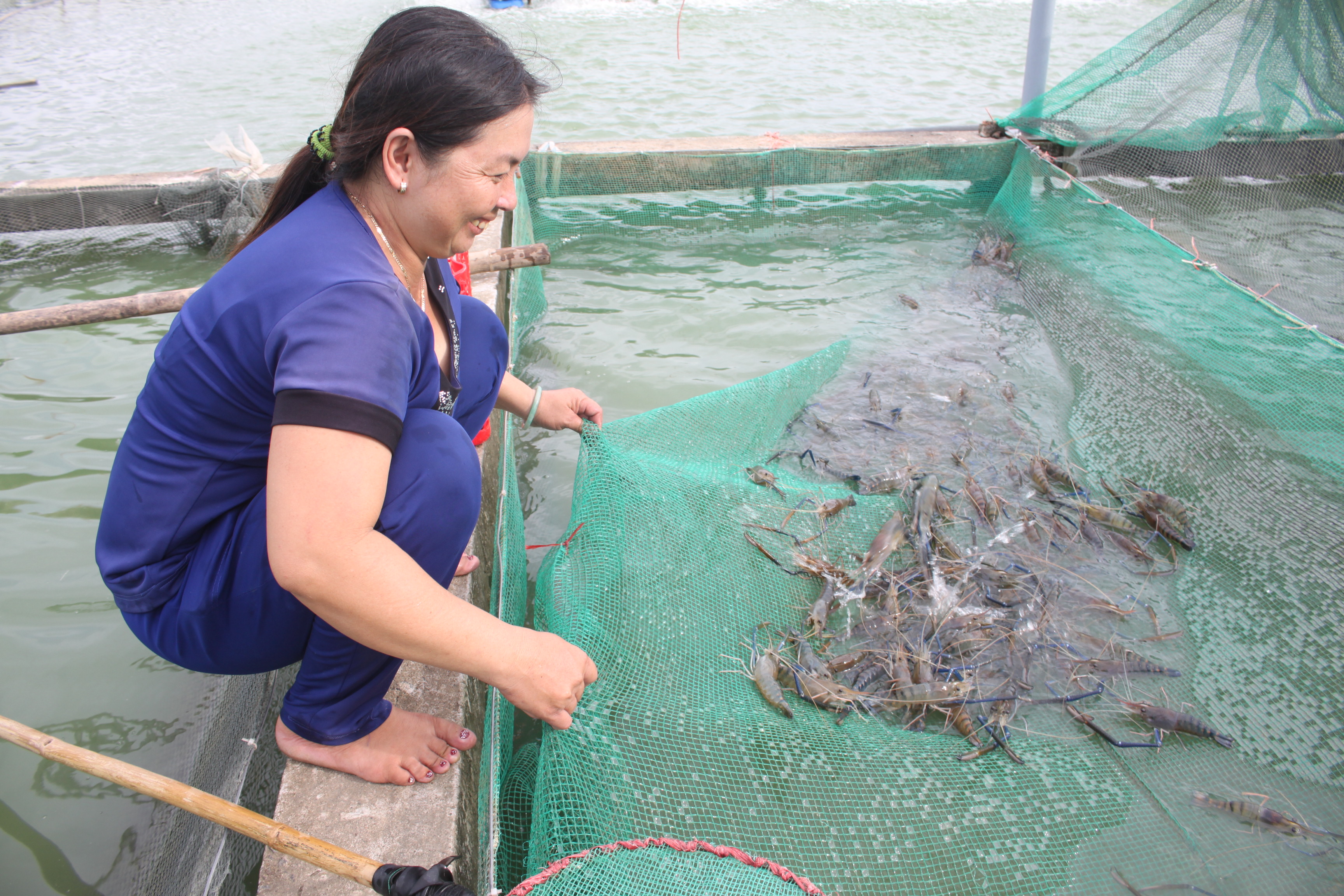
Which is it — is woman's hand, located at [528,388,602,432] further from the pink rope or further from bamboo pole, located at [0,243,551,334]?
the pink rope

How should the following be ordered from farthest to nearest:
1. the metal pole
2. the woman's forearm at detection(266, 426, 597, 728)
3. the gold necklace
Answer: the metal pole
the gold necklace
the woman's forearm at detection(266, 426, 597, 728)

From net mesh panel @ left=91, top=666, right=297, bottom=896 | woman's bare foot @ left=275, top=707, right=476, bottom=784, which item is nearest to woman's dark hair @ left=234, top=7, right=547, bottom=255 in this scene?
woman's bare foot @ left=275, top=707, right=476, bottom=784

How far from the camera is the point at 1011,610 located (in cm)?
262

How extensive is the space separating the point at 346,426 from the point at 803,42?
14.7 metres

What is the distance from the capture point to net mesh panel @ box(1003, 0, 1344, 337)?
5020mm

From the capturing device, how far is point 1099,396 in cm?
378

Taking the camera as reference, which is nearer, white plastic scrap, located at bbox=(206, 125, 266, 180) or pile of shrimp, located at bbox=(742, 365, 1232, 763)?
pile of shrimp, located at bbox=(742, 365, 1232, 763)

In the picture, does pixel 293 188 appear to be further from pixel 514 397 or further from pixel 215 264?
pixel 215 264

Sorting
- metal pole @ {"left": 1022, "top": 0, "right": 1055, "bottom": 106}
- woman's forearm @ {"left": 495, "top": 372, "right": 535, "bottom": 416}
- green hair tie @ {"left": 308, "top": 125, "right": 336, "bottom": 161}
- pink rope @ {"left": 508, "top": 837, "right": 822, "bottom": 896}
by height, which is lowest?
pink rope @ {"left": 508, "top": 837, "right": 822, "bottom": 896}

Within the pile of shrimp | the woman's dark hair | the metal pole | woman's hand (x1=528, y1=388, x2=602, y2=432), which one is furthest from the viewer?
the metal pole

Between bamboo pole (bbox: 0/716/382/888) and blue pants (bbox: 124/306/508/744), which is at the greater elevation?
blue pants (bbox: 124/306/508/744)

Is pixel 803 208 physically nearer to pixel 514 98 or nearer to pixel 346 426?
pixel 514 98

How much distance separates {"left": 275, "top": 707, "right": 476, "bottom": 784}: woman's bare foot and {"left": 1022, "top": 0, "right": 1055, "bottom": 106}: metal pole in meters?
6.71

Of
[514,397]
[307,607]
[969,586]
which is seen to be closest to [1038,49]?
[969,586]
